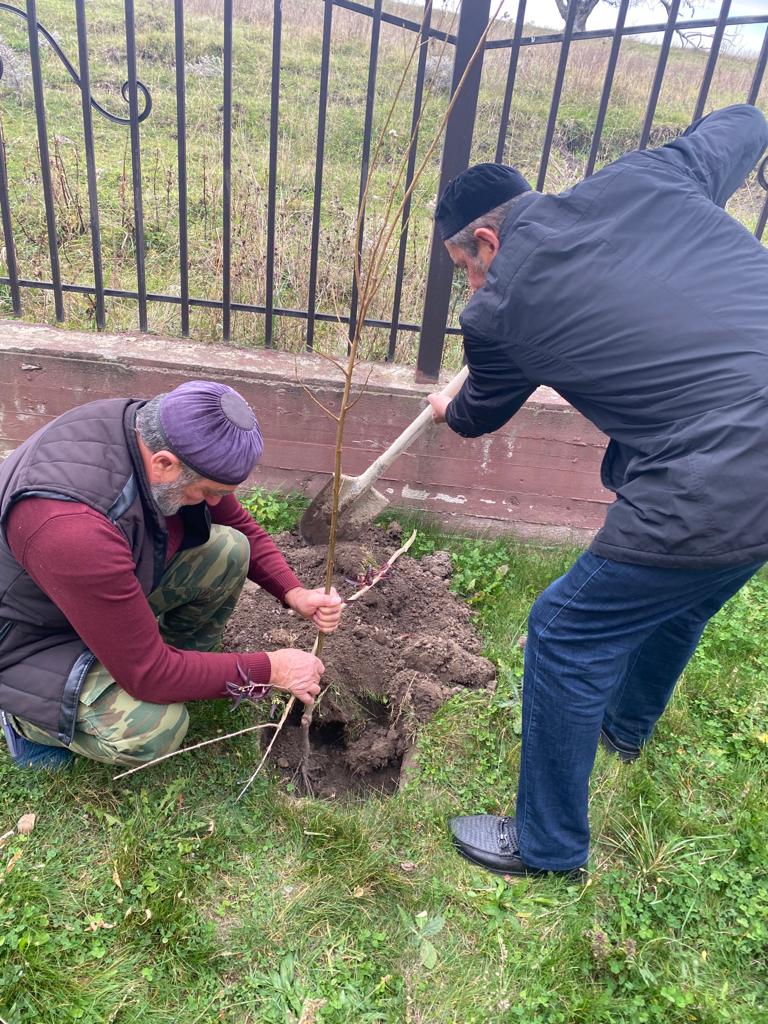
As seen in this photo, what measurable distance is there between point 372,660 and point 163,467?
1.31 meters

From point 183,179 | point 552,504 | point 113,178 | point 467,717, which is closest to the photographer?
point 467,717

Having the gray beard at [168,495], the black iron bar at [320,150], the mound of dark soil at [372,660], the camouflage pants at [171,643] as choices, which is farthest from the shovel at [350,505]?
the gray beard at [168,495]

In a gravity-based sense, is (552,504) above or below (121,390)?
below

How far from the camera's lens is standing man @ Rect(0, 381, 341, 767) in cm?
192

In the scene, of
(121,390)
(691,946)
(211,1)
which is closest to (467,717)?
(691,946)

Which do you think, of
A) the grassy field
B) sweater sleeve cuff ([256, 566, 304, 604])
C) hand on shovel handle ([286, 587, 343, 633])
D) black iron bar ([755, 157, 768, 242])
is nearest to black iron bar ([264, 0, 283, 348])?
sweater sleeve cuff ([256, 566, 304, 604])

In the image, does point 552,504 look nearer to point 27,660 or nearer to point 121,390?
point 121,390

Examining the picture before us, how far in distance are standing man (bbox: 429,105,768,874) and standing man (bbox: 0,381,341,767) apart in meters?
0.75

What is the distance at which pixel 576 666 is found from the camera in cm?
200

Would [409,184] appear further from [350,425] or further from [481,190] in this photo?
[481,190]

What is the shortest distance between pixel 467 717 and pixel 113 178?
6.01 m

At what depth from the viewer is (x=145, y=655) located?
2.07 metres

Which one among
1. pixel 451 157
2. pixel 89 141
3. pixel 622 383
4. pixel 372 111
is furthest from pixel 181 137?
pixel 622 383

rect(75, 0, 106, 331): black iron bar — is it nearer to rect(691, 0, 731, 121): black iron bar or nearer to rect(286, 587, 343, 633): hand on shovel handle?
rect(286, 587, 343, 633): hand on shovel handle
